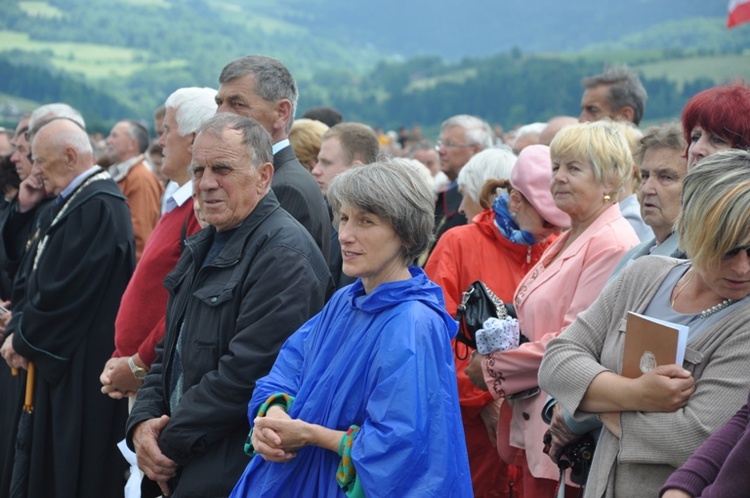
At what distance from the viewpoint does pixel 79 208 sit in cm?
625

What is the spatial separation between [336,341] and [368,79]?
7534 cm

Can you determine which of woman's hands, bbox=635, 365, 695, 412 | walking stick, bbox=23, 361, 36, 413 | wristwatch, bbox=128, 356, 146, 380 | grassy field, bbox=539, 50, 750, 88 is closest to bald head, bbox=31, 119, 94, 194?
walking stick, bbox=23, 361, 36, 413

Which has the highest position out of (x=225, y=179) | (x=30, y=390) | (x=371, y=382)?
(x=225, y=179)

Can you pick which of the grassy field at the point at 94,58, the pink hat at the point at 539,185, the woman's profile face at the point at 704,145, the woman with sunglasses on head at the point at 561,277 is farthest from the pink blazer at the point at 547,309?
the grassy field at the point at 94,58

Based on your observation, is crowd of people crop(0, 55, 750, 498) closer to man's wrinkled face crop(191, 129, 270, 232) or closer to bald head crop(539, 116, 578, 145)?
man's wrinkled face crop(191, 129, 270, 232)

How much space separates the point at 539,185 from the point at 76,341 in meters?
3.14

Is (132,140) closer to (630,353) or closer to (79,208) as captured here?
(79,208)

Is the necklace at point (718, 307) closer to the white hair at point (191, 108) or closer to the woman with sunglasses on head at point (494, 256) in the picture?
the woman with sunglasses on head at point (494, 256)

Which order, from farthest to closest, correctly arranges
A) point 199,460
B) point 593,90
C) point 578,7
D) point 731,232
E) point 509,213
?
point 578,7
point 593,90
point 509,213
point 199,460
point 731,232

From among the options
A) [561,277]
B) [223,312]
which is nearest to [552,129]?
[561,277]

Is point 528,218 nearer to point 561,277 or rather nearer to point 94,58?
point 561,277

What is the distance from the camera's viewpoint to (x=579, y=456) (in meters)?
3.60

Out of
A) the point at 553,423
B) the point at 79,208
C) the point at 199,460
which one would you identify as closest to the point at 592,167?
the point at 553,423

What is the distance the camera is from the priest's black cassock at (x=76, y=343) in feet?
20.0
